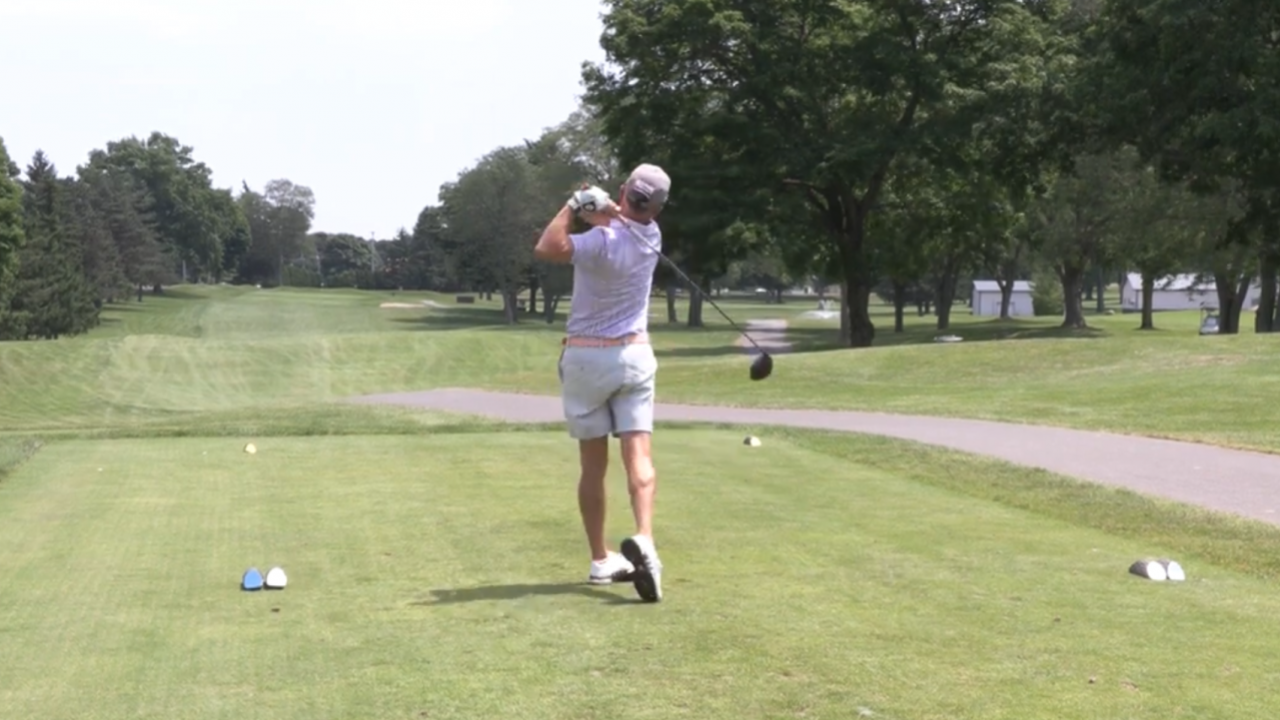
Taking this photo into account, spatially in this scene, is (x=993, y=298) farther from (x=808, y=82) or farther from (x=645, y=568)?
(x=645, y=568)

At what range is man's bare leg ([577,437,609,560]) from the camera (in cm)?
766

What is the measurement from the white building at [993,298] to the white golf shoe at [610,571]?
127 metres

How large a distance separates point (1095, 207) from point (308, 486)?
5402 centimetres

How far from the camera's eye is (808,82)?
50.3 m

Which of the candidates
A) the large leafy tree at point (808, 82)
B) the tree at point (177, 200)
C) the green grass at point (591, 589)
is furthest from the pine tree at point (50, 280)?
the green grass at point (591, 589)

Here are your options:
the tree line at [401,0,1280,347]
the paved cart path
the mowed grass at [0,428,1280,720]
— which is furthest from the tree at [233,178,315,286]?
the mowed grass at [0,428,1280,720]

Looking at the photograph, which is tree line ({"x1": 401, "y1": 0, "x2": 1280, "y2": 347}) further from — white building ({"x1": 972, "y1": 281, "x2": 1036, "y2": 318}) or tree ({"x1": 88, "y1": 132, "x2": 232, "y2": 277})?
tree ({"x1": 88, "y1": 132, "x2": 232, "y2": 277})

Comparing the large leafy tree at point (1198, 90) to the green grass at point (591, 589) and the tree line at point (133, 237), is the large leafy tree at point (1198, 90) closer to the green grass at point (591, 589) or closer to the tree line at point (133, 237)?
the green grass at point (591, 589)

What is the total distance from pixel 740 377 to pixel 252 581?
30305mm

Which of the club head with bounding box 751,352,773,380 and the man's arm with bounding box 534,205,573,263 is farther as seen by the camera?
the club head with bounding box 751,352,773,380

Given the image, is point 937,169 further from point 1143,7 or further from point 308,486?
point 308,486

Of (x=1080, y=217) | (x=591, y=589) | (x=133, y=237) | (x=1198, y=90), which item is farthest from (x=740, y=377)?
(x=133, y=237)

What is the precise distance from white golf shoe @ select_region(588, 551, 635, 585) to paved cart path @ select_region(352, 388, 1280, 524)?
215 inches

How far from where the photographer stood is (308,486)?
39.6ft
